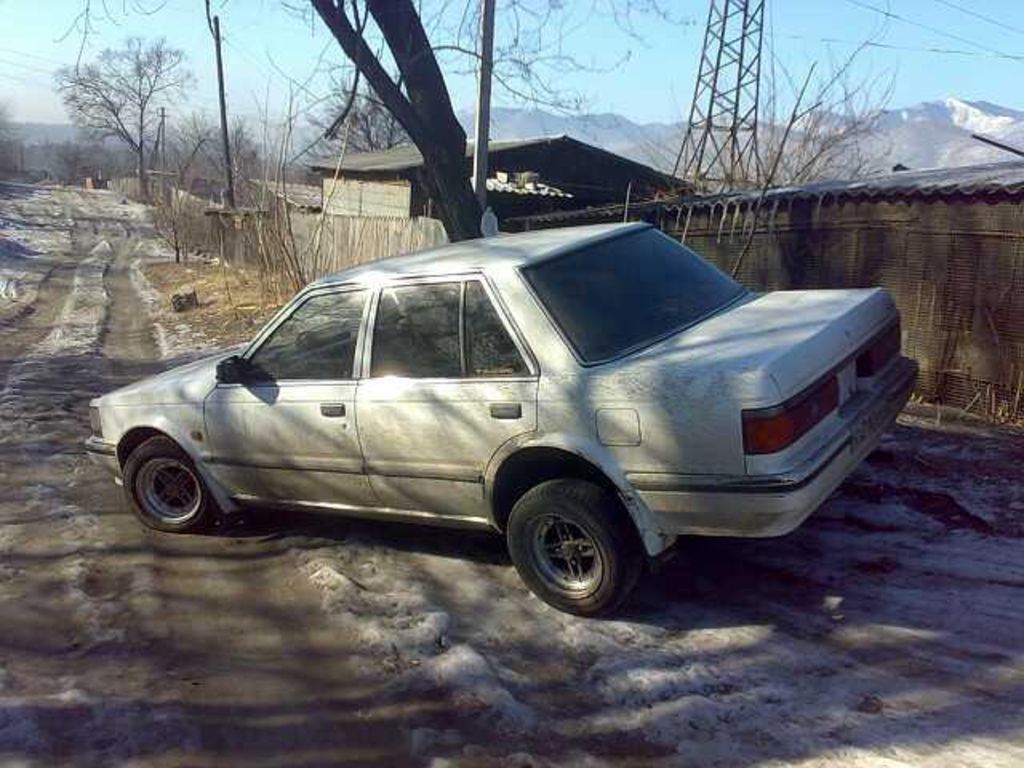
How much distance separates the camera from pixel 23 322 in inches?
704

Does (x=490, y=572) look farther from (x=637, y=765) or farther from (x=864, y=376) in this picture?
(x=864, y=376)

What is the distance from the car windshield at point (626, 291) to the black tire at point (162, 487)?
2537mm

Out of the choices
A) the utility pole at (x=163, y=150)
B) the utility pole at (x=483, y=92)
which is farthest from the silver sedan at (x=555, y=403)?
the utility pole at (x=163, y=150)

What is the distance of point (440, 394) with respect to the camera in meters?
4.36

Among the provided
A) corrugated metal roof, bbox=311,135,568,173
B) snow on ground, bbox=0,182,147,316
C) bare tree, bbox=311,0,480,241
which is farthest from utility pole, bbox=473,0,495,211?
snow on ground, bbox=0,182,147,316

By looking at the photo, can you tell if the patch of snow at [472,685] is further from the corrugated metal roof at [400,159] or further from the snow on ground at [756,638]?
the corrugated metal roof at [400,159]

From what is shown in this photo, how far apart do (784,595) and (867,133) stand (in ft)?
48.9

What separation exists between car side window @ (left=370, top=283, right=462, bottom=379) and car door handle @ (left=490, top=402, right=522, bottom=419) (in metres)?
0.29

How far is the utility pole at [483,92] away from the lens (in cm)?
995

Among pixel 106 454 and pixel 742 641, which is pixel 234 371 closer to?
pixel 106 454

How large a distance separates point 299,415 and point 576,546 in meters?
1.69

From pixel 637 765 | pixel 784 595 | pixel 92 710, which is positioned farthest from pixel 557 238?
pixel 92 710

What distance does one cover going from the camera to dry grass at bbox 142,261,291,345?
15.3 metres

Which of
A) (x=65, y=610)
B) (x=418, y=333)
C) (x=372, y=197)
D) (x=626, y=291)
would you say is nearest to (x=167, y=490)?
(x=65, y=610)
